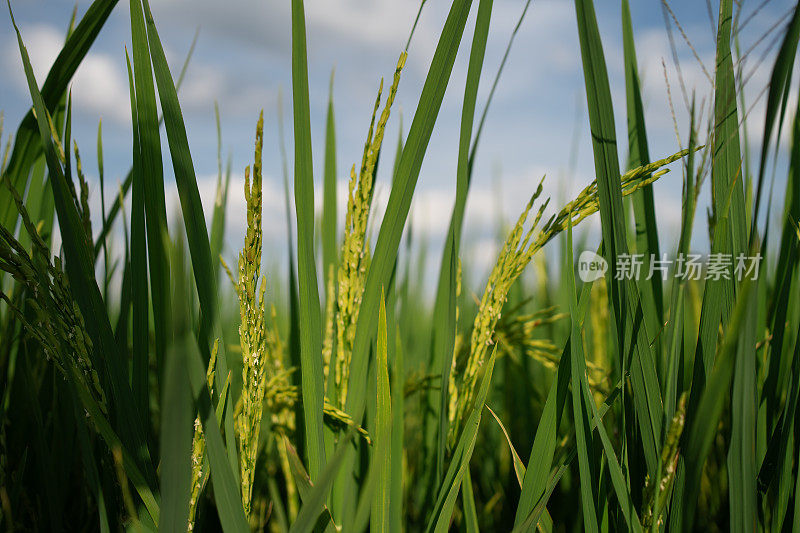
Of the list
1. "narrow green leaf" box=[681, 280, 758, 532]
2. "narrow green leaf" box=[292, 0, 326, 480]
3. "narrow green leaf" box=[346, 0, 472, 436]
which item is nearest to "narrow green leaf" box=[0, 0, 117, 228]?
"narrow green leaf" box=[292, 0, 326, 480]

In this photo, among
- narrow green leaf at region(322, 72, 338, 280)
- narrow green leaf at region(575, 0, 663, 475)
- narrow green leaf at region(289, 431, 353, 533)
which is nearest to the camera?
narrow green leaf at region(289, 431, 353, 533)

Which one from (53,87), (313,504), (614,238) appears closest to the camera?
(313,504)

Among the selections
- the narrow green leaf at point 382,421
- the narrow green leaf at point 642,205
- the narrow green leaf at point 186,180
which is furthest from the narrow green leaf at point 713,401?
the narrow green leaf at point 186,180

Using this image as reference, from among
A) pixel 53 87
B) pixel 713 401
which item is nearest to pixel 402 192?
pixel 713 401

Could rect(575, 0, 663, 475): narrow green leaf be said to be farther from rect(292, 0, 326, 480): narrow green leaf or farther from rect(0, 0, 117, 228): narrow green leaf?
rect(0, 0, 117, 228): narrow green leaf

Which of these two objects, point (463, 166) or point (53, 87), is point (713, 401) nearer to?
point (463, 166)

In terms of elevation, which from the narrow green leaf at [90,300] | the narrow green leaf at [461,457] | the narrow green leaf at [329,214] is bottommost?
the narrow green leaf at [461,457]

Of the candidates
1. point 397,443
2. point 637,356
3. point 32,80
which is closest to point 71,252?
point 32,80

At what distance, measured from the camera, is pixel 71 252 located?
41cm

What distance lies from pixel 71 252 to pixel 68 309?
0.15ft

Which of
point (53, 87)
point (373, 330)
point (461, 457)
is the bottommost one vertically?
point (461, 457)

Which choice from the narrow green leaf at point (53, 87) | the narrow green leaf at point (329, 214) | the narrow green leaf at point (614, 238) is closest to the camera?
the narrow green leaf at point (614, 238)

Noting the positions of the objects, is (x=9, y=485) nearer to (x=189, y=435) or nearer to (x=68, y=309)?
(x=68, y=309)

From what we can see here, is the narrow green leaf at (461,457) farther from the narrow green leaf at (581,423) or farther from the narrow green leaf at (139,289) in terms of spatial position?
the narrow green leaf at (139,289)
